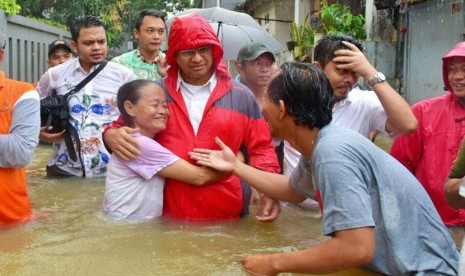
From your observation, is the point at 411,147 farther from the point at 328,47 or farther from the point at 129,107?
the point at 129,107

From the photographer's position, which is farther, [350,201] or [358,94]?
[358,94]

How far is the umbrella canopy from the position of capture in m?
8.82

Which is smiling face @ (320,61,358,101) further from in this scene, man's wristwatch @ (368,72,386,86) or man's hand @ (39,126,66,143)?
man's hand @ (39,126,66,143)

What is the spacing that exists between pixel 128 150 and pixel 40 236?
2.48 ft

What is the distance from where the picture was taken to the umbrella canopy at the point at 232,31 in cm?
882

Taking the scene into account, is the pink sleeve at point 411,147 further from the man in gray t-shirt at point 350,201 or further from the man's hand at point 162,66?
the man's hand at point 162,66

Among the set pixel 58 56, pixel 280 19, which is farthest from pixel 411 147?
pixel 280 19

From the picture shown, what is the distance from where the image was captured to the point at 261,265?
100 inches

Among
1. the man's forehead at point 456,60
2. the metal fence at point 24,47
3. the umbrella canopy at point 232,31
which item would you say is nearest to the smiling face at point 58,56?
the metal fence at point 24,47

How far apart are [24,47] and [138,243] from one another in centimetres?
810

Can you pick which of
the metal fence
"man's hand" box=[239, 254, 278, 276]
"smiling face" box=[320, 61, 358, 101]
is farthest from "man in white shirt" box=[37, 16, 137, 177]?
the metal fence

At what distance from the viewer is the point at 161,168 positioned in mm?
3793

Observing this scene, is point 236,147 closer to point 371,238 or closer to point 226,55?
point 371,238

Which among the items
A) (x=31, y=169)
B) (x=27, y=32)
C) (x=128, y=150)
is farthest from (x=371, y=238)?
(x=27, y=32)
